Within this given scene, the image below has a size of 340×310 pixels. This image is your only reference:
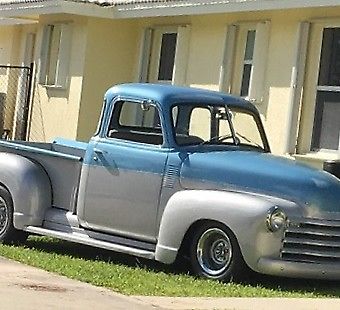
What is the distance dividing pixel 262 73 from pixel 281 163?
17.1 ft

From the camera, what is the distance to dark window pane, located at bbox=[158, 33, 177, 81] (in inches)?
737

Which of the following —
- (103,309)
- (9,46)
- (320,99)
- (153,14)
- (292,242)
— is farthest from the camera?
(9,46)

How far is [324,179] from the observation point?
10938 mm

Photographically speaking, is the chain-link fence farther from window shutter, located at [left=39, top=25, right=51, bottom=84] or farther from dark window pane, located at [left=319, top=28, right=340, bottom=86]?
dark window pane, located at [left=319, top=28, right=340, bottom=86]

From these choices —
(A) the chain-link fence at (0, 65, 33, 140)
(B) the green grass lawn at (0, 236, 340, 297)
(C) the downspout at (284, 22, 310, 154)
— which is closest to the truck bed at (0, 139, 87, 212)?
(B) the green grass lawn at (0, 236, 340, 297)

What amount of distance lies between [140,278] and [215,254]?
0.81 meters

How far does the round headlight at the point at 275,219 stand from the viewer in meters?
10.5

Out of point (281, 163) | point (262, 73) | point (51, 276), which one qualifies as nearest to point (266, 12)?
point (262, 73)

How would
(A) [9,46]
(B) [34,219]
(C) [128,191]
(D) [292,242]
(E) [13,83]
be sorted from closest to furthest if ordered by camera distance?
(D) [292,242] → (C) [128,191] → (B) [34,219] → (E) [13,83] → (A) [9,46]

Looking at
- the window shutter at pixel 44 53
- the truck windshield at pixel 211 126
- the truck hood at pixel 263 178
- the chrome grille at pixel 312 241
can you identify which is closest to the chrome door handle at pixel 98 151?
the truck windshield at pixel 211 126

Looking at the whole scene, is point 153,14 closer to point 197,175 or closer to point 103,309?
point 197,175

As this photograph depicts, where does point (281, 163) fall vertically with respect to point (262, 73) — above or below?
below

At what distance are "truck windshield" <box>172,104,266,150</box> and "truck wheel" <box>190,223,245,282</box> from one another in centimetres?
119

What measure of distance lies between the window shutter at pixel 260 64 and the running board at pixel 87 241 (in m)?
4.92
